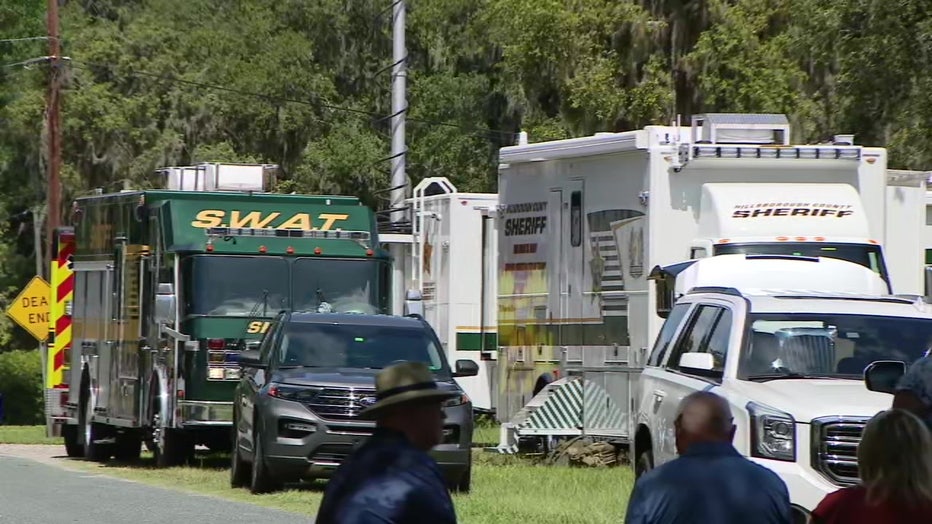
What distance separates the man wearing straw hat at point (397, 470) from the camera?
5.44 m

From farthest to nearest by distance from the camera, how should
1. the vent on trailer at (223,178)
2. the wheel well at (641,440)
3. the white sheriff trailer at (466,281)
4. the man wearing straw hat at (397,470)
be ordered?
the white sheriff trailer at (466,281) < the vent on trailer at (223,178) < the wheel well at (641,440) < the man wearing straw hat at (397,470)

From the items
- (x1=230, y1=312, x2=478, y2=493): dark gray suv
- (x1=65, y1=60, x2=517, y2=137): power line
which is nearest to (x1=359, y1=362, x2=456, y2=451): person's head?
(x1=230, y1=312, x2=478, y2=493): dark gray suv

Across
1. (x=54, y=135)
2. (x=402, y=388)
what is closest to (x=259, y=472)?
(x=402, y=388)

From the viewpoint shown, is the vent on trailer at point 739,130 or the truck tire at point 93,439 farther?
the truck tire at point 93,439

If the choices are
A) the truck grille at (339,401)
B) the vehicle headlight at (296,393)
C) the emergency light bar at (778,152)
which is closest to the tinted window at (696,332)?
the truck grille at (339,401)

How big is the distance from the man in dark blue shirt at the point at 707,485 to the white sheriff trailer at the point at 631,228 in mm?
10366

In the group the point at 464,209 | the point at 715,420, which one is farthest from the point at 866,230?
the point at 715,420

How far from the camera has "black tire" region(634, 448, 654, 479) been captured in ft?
43.5

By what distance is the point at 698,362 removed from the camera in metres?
12.3

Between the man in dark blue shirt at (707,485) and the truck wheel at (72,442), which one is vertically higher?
the man in dark blue shirt at (707,485)

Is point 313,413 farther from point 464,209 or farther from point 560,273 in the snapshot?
point 464,209

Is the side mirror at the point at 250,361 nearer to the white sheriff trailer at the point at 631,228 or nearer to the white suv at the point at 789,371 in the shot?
the white sheriff trailer at the point at 631,228

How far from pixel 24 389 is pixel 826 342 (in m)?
37.3

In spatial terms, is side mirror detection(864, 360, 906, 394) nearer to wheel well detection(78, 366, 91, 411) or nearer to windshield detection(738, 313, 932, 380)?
windshield detection(738, 313, 932, 380)
